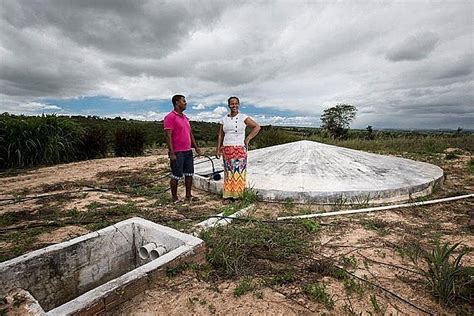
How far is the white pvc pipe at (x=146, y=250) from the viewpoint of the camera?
2621 millimetres

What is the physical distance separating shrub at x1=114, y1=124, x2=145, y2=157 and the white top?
7.95 metres

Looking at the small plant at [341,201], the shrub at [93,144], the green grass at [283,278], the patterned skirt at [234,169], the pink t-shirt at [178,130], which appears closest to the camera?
the green grass at [283,278]

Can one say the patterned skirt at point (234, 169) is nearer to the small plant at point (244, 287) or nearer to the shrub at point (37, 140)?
the small plant at point (244, 287)

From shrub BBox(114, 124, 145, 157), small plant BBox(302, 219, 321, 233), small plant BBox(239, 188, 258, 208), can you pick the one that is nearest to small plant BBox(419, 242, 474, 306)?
small plant BBox(302, 219, 321, 233)

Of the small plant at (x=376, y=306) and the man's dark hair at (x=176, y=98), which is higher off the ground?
the man's dark hair at (x=176, y=98)

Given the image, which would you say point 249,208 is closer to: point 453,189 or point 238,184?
point 238,184

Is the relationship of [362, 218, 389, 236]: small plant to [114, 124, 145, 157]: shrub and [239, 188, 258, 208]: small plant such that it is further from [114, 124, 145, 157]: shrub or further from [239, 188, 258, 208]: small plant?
[114, 124, 145, 157]: shrub

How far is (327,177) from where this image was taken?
182 inches

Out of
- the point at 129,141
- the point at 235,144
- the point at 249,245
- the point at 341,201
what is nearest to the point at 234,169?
the point at 235,144

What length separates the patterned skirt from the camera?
3.88 metres

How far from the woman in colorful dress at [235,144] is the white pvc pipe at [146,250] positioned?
1.56 meters

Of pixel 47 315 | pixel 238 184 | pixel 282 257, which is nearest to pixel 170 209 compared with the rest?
pixel 238 184

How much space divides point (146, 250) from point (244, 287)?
1042 mm

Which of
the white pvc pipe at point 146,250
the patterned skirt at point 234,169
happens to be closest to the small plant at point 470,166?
the patterned skirt at point 234,169
